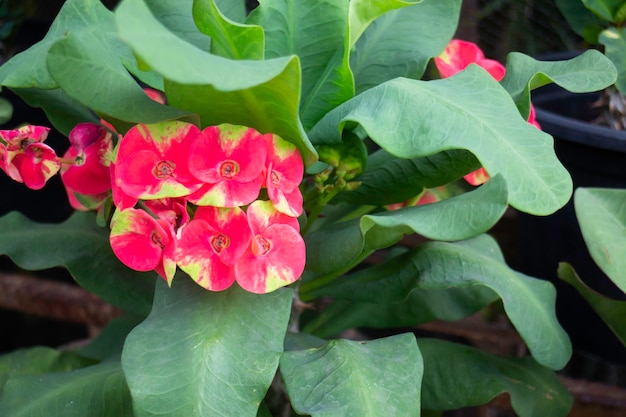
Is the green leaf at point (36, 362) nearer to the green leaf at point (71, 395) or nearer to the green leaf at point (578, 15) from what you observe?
the green leaf at point (71, 395)

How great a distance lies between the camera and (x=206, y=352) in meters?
0.65

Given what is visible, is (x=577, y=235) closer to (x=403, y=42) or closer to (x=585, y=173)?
(x=585, y=173)

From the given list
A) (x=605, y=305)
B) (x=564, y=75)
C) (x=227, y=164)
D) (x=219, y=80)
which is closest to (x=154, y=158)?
(x=227, y=164)

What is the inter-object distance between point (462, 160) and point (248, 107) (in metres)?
0.22

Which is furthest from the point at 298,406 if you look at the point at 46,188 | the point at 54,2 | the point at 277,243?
the point at 54,2

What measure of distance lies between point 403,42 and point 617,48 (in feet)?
0.98

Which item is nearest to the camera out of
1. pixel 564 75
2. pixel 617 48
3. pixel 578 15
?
pixel 564 75

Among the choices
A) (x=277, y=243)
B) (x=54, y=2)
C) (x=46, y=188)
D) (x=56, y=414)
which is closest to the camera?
(x=277, y=243)

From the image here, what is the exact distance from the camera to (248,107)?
67 centimetres

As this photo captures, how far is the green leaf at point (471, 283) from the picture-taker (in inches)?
31.4

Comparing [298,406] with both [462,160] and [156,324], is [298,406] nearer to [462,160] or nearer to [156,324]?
[156,324]

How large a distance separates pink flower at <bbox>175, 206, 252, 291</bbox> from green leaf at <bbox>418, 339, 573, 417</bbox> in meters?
0.35

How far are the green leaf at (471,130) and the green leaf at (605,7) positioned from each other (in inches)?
14.7

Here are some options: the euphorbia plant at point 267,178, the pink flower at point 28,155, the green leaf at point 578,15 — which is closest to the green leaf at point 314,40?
the euphorbia plant at point 267,178
